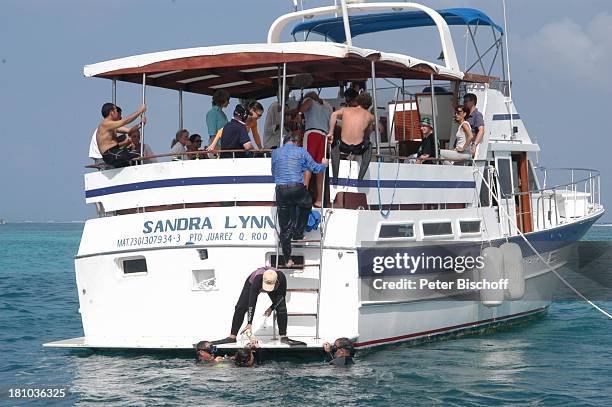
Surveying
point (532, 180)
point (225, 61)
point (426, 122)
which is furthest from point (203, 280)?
point (532, 180)

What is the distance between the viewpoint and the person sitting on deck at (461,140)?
50.6ft

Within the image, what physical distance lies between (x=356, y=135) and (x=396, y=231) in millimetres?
1338

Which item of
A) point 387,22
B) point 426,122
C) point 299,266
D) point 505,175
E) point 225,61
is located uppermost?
point 387,22

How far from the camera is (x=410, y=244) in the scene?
13.4 meters

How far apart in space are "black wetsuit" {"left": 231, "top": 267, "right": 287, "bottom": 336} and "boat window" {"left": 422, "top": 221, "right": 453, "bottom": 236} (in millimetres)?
2500

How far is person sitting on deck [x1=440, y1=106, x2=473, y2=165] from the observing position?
1542 cm

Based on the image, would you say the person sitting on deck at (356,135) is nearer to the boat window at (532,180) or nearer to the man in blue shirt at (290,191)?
the man in blue shirt at (290,191)

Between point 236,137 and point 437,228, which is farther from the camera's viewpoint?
point 437,228

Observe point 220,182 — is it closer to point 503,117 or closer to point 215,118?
point 215,118

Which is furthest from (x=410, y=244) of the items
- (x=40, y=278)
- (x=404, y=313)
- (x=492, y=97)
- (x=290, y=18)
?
(x=40, y=278)

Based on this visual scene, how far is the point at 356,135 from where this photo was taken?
1296cm

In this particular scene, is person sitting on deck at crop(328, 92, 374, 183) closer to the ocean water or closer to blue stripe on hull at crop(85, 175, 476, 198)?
blue stripe on hull at crop(85, 175, 476, 198)

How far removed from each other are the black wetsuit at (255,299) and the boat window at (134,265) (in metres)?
1.52

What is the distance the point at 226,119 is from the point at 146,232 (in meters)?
2.41
